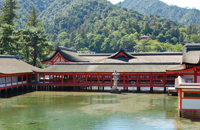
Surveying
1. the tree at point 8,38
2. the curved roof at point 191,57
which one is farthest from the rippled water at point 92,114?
the tree at point 8,38

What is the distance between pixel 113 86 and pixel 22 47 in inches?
1178

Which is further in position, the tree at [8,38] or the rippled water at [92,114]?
the tree at [8,38]

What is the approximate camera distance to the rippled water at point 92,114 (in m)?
21.6

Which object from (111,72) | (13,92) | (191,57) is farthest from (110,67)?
(13,92)

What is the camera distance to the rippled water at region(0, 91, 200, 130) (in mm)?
21625

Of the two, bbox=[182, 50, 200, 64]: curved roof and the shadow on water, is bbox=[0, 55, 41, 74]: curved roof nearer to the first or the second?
the shadow on water

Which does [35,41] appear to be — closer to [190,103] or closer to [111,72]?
[111,72]

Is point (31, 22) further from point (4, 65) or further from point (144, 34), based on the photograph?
point (144, 34)

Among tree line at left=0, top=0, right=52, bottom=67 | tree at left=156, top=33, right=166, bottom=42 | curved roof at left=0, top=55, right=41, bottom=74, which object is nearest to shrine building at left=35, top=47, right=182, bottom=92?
curved roof at left=0, top=55, right=41, bottom=74

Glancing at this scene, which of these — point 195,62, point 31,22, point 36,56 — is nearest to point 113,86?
point 195,62

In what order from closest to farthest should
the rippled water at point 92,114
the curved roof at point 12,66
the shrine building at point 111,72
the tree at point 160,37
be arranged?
the rippled water at point 92,114 < the curved roof at point 12,66 < the shrine building at point 111,72 < the tree at point 160,37

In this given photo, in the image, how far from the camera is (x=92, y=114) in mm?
25828

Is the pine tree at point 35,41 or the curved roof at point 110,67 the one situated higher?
the pine tree at point 35,41

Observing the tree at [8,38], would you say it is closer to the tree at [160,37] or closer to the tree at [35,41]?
the tree at [35,41]
